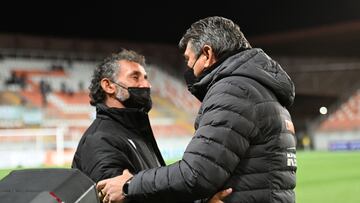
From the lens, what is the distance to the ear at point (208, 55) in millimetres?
2105

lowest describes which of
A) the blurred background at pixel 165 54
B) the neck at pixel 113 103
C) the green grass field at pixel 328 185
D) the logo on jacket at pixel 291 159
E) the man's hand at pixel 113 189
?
the green grass field at pixel 328 185

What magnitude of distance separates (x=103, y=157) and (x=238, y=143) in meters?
0.72

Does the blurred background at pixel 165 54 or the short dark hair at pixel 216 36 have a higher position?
the blurred background at pixel 165 54

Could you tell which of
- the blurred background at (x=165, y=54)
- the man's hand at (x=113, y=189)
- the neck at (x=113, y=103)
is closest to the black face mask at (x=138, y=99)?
the neck at (x=113, y=103)

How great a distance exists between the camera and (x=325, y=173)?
39.3 ft

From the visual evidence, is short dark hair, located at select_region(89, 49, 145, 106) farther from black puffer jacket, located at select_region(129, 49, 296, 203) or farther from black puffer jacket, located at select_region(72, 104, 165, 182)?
black puffer jacket, located at select_region(129, 49, 296, 203)

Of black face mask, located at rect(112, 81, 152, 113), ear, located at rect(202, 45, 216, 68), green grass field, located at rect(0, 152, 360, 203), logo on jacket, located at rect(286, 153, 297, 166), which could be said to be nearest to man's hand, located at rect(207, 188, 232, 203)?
logo on jacket, located at rect(286, 153, 297, 166)

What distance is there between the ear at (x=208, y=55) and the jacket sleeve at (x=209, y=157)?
0.15m

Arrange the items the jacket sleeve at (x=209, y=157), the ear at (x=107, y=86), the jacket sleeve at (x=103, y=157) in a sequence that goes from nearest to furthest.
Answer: the jacket sleeve at (x=209, y=157), the jacket sleeve at (x=103, y=157), the ear at (x=107, y=86)

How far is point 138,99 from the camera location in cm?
297

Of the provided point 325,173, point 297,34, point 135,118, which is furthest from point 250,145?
point 297,34

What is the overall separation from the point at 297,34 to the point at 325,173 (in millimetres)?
20514

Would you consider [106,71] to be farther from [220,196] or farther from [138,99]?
[220,196]

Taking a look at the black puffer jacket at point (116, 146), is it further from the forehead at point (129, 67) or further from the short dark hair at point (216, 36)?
the short dark hair at point (216, 36)
